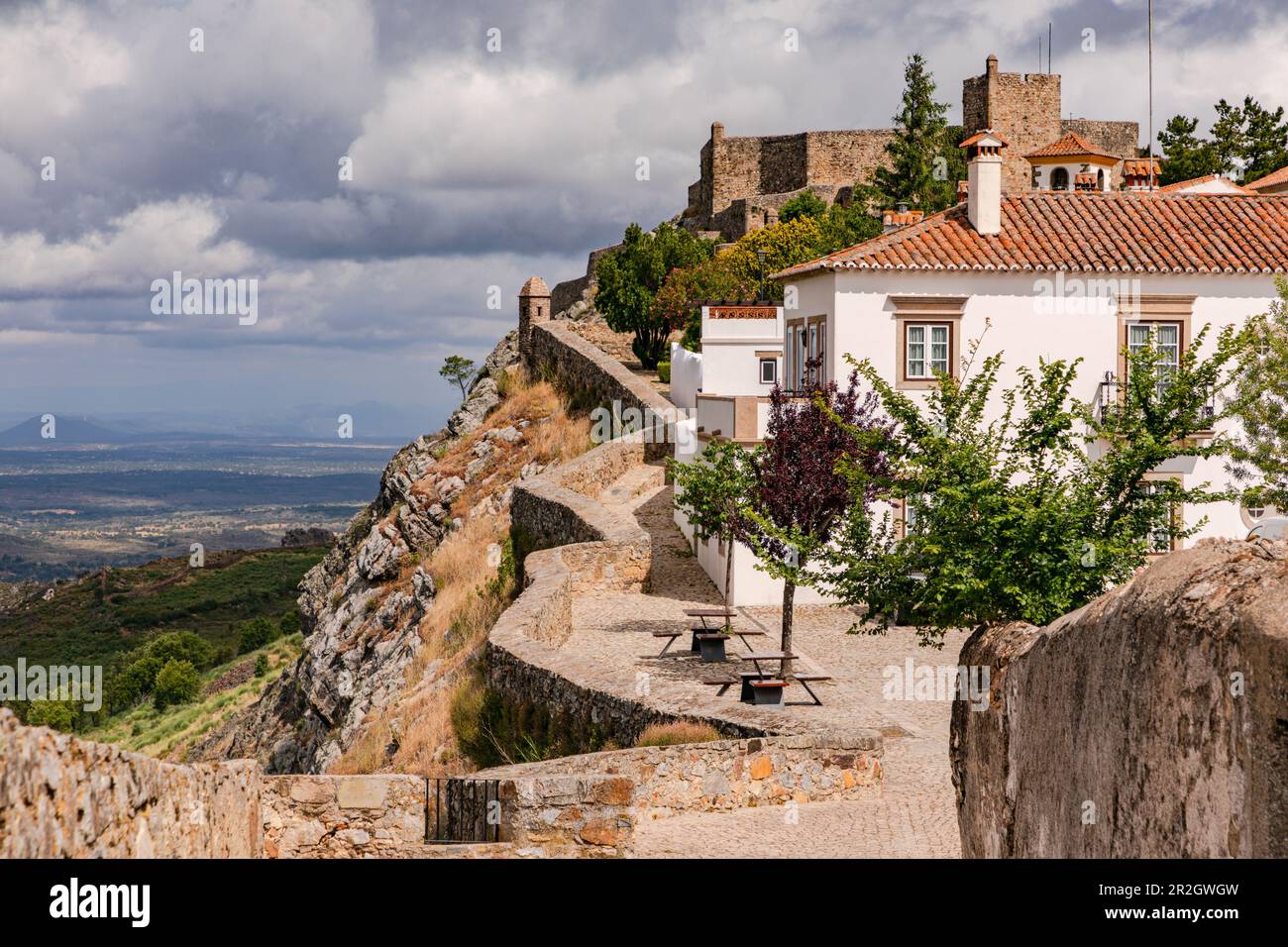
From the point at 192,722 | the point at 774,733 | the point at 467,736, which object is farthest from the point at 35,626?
the point at 774,733

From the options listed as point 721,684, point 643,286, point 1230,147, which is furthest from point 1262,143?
point 721,684

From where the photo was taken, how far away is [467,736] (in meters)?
16.6

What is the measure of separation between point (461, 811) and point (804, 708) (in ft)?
22.7

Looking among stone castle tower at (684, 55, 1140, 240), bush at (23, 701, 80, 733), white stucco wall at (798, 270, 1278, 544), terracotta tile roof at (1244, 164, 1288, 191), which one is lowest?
bush at (23, 701, 80, 733)

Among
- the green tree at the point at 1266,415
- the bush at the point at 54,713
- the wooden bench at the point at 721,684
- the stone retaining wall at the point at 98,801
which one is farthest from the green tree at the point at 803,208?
the stone retaining wall at the point at 98,801

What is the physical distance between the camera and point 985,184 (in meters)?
24.1

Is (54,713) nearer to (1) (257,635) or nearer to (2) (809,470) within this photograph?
(1) (257,635)

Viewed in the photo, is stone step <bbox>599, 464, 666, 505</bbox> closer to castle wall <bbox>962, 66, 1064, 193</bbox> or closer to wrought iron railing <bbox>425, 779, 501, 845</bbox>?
wrought iron railing <bbox>425, 779, 501, 845</bbox>

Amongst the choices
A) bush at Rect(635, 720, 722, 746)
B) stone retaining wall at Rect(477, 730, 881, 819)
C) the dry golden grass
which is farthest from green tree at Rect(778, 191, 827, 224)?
stone retaining wall at Rect(477, 730, 881, 819)

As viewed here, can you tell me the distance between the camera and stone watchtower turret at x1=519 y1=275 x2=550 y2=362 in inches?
1893

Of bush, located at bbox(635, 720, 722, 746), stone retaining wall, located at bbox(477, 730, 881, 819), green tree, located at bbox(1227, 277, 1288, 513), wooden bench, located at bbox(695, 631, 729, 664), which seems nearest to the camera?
stone retaining wall, located at bbox(477, 730, 881, 819)

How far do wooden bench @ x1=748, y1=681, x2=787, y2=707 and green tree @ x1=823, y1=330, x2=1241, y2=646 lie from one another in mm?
1343
